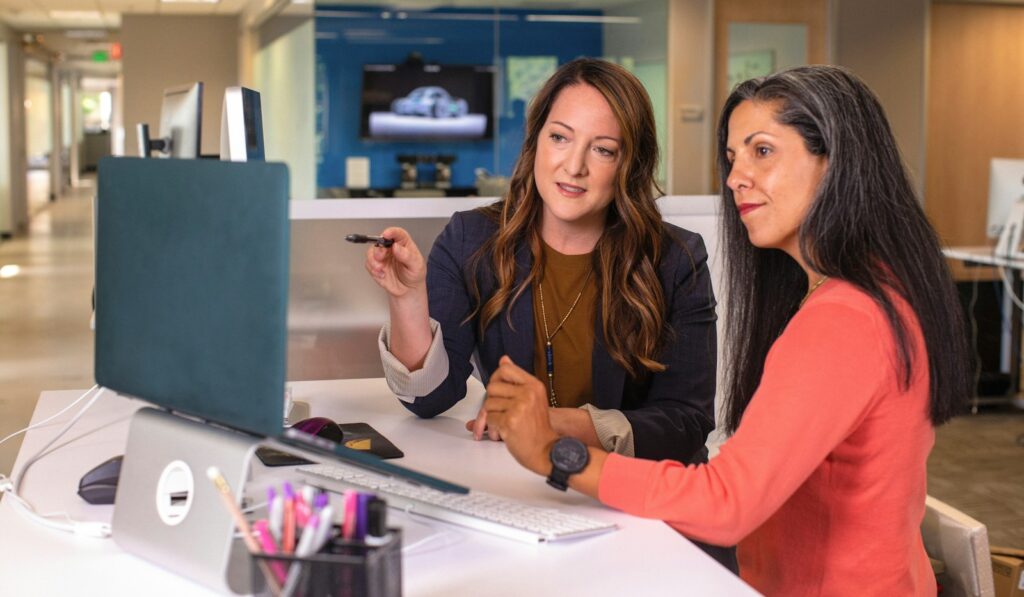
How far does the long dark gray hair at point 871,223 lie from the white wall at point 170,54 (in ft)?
49.1

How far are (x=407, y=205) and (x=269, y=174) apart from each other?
7.41ft

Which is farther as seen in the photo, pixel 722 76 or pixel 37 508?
pixel 722 76

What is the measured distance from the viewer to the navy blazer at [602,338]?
2105 millimetres

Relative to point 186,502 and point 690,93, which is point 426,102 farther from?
point 186,502

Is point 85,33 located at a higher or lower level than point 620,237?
higher

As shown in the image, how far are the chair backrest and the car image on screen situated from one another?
7.07m

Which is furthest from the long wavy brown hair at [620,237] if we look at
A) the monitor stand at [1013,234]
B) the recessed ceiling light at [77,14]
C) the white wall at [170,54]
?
the recessed ceiling light at [77,14]

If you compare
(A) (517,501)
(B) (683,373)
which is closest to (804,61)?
(B) (683,373)

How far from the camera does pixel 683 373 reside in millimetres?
2111

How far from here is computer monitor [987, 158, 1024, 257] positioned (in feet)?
19.0

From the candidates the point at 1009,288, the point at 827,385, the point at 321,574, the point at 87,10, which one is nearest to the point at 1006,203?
the point at 1009,288

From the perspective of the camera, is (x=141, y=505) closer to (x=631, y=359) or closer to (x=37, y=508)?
(x=37, y=508)

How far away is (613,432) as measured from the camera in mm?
1888

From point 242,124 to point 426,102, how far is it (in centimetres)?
689
